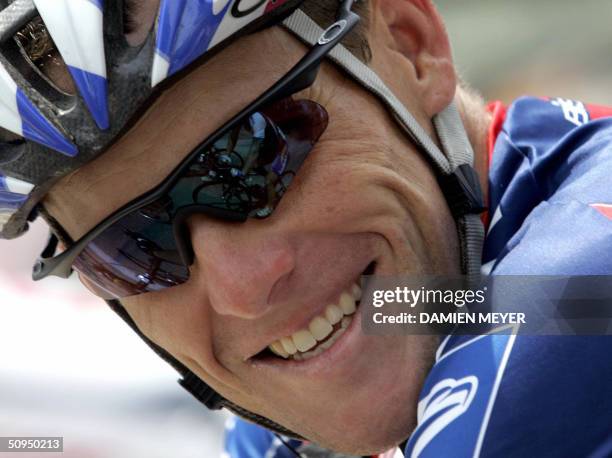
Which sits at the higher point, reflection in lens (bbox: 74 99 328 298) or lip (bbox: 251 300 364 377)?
reflection in lens (bbox: 74 99 328 298)

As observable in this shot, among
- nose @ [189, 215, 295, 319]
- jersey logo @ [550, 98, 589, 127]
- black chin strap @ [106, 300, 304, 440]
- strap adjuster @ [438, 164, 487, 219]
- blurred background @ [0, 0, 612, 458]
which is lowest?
blurred background @ [0, 0, 612, 458]

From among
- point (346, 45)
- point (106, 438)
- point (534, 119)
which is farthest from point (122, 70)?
point (106, 438)

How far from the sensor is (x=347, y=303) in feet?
7.43

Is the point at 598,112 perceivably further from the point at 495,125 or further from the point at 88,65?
the point at 88,65

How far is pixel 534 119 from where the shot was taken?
2477 mm

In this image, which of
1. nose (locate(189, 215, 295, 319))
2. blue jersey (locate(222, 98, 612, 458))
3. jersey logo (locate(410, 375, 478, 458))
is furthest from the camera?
nose (locate(189, 215, 295, 319))

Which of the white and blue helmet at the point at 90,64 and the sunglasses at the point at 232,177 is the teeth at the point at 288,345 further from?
the white and blue helmet at the point at 90,64

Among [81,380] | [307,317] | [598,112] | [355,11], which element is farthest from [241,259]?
[81,380]

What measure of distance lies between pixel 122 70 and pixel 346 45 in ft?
1.87

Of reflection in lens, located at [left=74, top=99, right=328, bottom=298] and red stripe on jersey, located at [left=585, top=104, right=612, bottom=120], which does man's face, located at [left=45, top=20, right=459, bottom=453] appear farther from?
red stripe on jersey, located at [left=585, top=104, right=612, bottom=120]

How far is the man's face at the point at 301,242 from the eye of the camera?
80.4 inches

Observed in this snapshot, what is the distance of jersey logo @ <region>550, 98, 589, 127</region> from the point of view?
95.8 inches

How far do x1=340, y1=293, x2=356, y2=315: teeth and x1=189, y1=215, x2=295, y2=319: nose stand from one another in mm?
193

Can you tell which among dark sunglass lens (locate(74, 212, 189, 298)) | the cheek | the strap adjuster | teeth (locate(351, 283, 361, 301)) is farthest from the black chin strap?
the strap adjuster
